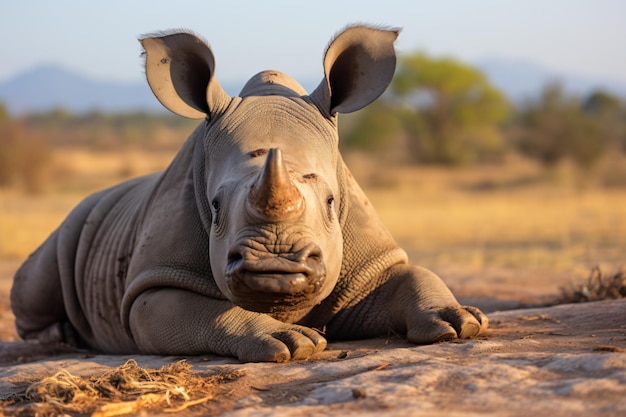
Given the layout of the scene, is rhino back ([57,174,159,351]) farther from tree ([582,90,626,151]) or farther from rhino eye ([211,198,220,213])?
tree ([582,90,626,151])

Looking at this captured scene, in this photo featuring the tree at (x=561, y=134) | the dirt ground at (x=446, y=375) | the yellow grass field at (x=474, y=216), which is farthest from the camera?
Result: the tree at (x=561, y=134)

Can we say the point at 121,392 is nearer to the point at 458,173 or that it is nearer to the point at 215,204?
the point at 215,204

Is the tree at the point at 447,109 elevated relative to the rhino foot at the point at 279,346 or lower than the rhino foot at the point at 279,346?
elevated

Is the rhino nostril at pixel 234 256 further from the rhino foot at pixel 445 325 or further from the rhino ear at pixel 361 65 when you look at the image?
the rhino ear at pixel 361 65

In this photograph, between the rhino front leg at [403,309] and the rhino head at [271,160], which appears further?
the rhino front leg at [403,309]

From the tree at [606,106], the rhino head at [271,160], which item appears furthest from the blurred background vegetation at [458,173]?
the rhino head at [271,160]

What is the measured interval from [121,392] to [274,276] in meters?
0.80

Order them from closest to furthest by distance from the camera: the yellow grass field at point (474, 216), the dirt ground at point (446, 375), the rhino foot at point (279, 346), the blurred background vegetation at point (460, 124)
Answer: the dirt ground at point (446, 375)
the rhino foot at point (279, 346)
the yellow grass field at point (474, 216)
the blurred background vegetation at point (460, 124)

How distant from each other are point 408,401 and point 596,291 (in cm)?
384

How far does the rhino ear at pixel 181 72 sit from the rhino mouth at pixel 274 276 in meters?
1.24

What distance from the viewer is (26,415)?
3580mm

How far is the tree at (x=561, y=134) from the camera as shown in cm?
3094

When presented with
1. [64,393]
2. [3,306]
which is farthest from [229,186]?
[3,306]

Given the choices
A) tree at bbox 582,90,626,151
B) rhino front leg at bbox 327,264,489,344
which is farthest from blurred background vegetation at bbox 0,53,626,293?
rhino front leg at bbox 327,264,489,344
